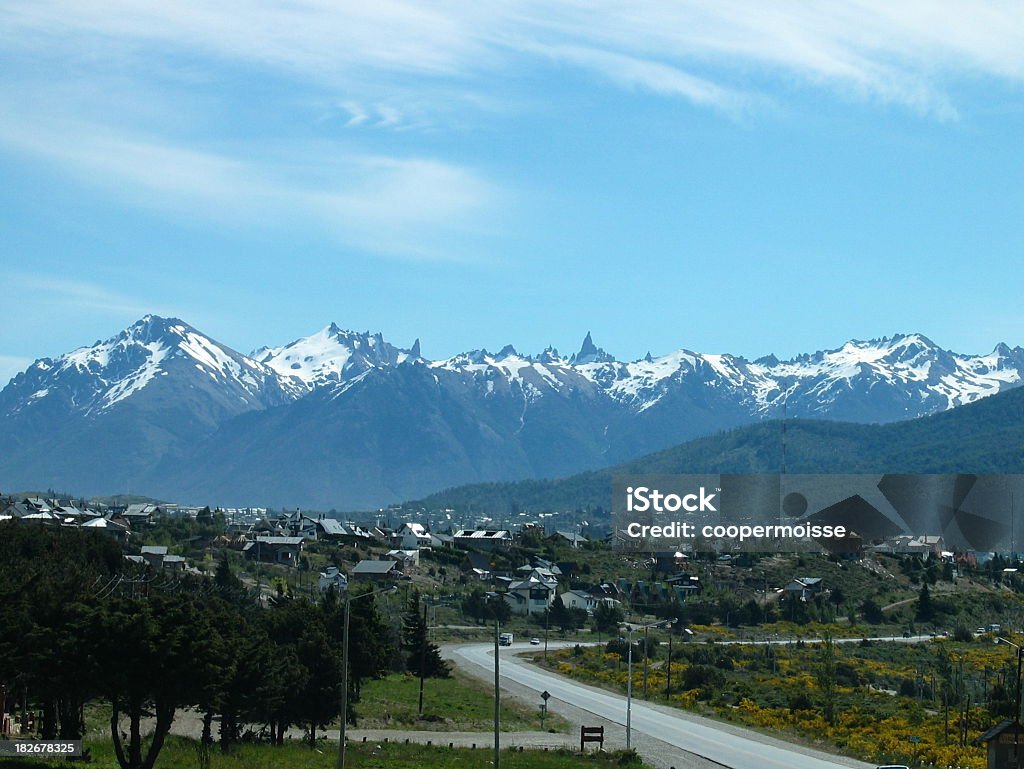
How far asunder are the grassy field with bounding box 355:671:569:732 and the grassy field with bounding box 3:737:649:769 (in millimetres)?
10746

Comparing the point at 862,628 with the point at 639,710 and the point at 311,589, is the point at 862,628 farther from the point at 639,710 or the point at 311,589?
the point at 639,710

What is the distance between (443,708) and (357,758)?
23864 mm

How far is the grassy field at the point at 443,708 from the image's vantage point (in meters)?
79.2

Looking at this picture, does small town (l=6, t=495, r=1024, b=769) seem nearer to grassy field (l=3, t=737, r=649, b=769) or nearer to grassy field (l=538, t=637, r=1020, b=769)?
grassy field (l=538, t=637, r=1020, b=769)

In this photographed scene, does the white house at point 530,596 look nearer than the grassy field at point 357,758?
No

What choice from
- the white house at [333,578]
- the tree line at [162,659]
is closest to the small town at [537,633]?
the tree line at [162,659]

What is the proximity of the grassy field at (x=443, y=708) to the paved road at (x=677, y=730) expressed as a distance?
12.1ft

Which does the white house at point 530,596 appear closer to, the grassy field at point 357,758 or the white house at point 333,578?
the white house at point 333,578

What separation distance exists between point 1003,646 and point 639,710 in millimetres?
49704

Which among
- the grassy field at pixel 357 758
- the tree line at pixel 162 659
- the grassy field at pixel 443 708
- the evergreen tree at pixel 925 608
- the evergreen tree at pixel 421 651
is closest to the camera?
the tree line at pixel 162 659

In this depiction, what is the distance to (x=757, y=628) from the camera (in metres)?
147

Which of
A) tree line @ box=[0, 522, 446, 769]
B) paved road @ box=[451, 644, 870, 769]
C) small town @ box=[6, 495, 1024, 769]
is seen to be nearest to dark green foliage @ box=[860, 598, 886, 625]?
small town @ box=[6, 495, 1024, 769]

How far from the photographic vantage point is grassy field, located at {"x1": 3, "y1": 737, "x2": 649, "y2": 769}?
2190 inches

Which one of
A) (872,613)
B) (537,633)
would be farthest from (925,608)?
(537,633)
